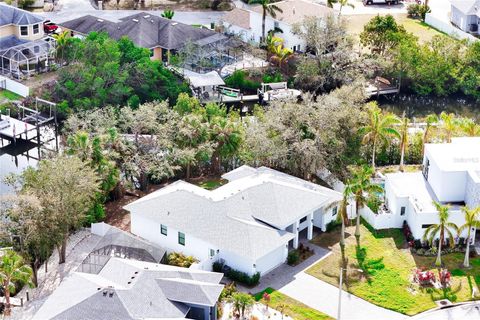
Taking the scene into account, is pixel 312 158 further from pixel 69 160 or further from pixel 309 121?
pixel 69 160

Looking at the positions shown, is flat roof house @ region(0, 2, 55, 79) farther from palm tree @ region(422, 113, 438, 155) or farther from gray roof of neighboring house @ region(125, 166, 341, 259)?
palm tree @ region(422, 113, 438, 155)

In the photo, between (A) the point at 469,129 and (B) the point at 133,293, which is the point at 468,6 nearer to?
(A) the point at 469,129

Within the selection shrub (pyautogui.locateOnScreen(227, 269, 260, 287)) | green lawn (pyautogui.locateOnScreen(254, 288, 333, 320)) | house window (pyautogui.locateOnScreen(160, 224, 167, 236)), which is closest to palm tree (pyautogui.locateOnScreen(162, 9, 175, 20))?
house window (pyautogui.locateOnScreen(160, 224, 167, 236))

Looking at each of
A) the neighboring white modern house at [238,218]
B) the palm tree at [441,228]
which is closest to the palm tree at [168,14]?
the neighboring white modern house at [238,218]

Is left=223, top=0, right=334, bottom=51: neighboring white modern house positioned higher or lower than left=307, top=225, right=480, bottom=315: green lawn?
higher

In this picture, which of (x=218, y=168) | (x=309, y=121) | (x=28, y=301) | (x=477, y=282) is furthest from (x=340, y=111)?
(x=28, y=301)

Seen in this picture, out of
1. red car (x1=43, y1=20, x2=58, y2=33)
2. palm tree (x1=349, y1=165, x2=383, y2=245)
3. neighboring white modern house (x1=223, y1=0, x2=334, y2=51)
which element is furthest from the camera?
red car (x1=43, y1=20, x2=58, y2=33)

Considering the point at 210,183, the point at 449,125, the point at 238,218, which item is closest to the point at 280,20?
the point at 449,125
